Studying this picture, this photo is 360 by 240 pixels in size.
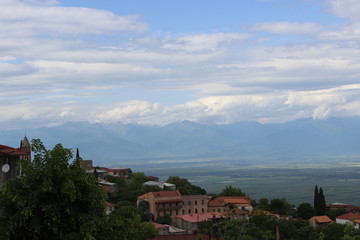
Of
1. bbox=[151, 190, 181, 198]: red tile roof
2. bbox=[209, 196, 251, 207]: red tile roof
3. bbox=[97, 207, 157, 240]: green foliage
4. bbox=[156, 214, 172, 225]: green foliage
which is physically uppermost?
bbox=[97, 207, 157, 240]: green foliage

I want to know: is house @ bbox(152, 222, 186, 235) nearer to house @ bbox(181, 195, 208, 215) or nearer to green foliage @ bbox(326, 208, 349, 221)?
house @ bbox(181, 195, 208, 215)

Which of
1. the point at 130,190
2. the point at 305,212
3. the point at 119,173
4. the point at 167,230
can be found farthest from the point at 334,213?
the point at 119,173

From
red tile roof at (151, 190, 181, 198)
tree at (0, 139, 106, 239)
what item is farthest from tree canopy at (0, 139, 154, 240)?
red tile roof at (151, 190, 181, 198)

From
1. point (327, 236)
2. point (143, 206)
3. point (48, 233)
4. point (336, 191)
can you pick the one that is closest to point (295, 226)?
point (327, 236)

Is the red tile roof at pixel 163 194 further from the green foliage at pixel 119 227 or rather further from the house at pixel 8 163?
the green foliage at pixel 119 227

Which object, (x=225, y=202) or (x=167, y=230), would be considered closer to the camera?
(x=167, y=230)

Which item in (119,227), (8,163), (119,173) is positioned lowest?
(119,227)

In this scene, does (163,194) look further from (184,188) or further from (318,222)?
(318,222)

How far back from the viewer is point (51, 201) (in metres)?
19.2

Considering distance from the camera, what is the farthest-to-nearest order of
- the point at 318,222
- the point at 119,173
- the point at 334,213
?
the point at 119,173 → the point at 334,213 → the point at 318,222

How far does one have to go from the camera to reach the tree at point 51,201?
60.6ft

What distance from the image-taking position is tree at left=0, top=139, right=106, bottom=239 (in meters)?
18.5

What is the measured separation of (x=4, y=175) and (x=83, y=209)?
302 inches

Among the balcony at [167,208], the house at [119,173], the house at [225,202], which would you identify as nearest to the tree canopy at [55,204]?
the balcony at [167,208]
